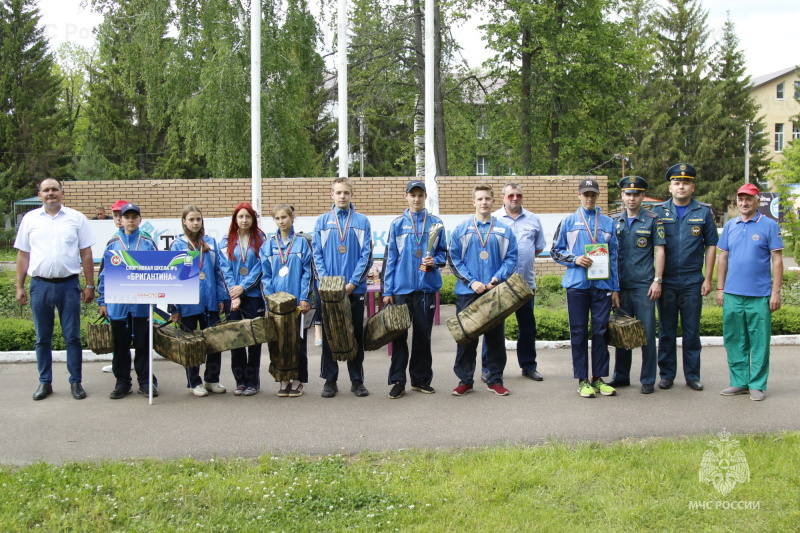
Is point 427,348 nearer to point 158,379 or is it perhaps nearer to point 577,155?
point 158,379

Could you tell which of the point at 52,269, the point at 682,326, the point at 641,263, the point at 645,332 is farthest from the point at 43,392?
the point at 682,326

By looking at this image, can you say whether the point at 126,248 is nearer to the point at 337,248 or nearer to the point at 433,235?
the point at 337,248

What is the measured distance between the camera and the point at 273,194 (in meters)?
15.4

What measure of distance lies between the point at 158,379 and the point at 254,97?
26.7 feet

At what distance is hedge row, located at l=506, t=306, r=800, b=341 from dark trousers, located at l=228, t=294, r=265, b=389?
3.71 meters

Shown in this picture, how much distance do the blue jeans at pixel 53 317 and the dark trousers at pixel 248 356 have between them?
1.51 meters

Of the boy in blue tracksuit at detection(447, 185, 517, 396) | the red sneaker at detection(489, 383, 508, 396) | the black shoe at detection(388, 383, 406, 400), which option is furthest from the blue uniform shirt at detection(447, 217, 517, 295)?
the black shoe at detection(388, 383, 406, 400)

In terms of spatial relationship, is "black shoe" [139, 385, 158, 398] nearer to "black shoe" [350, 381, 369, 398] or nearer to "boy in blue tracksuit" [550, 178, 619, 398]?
"black shoe" [350, 381, 369, 398]

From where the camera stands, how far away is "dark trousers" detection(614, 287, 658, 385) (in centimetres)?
693

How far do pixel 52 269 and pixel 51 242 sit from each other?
0.26m

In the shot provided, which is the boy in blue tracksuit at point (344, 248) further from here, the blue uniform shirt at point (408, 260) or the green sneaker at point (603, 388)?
the green sneaker at point (603, 388)

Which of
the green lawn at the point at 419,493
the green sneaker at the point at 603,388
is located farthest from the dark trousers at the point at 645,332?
the green lawn at the point at 419,493

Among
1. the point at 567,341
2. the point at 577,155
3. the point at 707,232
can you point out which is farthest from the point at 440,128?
the point at 707,232

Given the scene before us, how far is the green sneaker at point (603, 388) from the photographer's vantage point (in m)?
6.79
